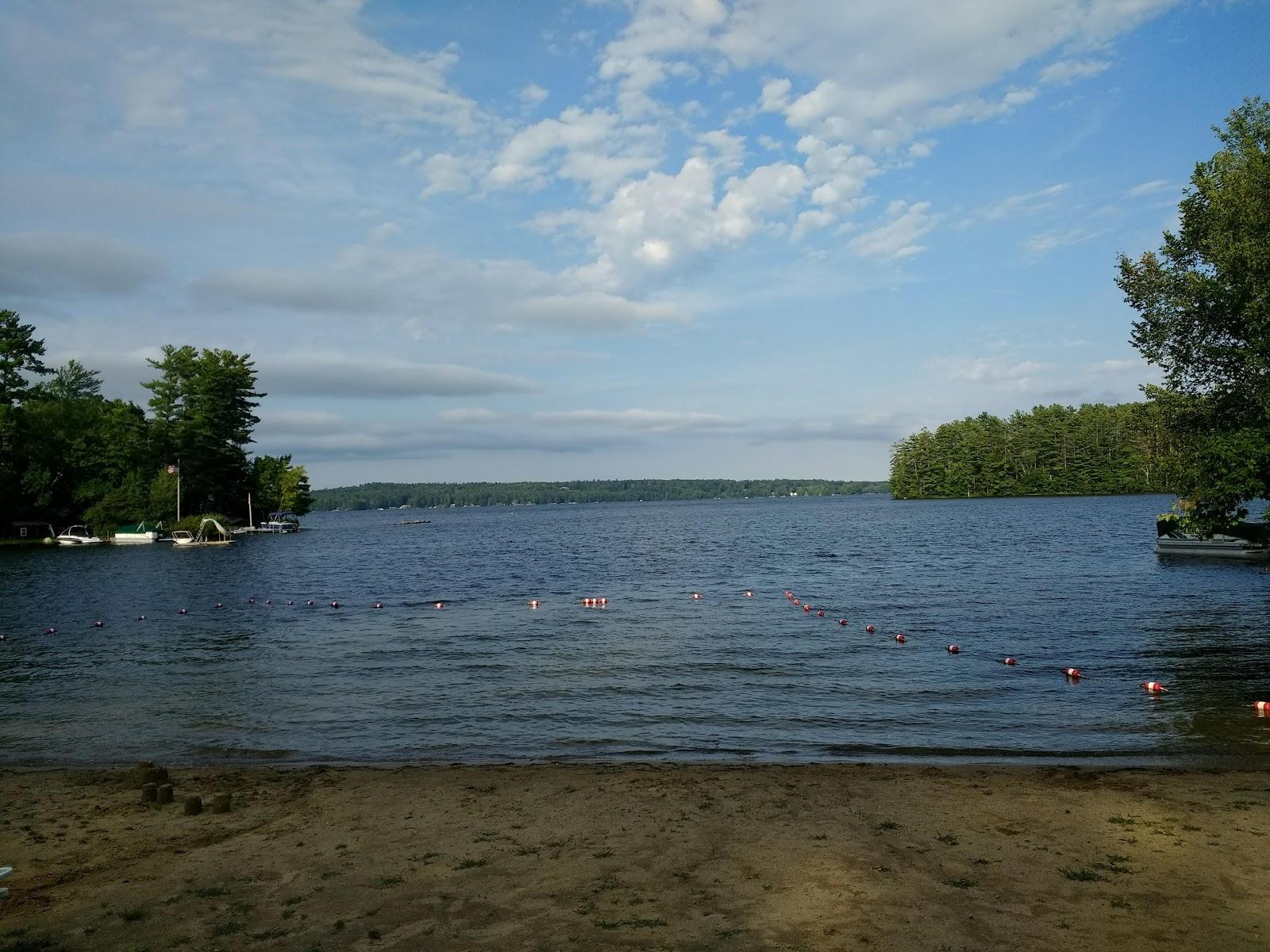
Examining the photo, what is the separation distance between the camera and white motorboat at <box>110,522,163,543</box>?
89250 mm

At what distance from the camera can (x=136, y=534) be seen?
89562mm

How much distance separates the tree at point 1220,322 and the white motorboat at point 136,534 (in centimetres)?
9605

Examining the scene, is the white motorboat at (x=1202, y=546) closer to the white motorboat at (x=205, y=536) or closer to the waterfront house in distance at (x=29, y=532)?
the white motorboat at (x=205, y=536)

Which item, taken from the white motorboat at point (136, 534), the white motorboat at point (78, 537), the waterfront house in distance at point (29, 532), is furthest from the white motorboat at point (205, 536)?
the waterfront house in distance at point (29, 532)

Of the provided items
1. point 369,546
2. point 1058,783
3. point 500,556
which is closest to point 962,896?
point 1058,783

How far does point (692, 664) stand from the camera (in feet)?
73.9

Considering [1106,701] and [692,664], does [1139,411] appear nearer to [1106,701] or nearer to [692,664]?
[1106,701]

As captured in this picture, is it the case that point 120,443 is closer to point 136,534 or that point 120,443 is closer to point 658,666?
point 136,534

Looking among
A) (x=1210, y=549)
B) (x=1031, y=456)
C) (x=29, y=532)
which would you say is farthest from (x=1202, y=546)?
(x=1031, y=456)

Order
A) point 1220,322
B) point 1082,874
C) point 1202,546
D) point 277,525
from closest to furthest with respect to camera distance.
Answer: point 1082,874, point 1220,322, point 1202,546, point 277,525

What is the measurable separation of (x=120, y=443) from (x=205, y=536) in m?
14.5

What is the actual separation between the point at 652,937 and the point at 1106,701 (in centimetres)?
1468

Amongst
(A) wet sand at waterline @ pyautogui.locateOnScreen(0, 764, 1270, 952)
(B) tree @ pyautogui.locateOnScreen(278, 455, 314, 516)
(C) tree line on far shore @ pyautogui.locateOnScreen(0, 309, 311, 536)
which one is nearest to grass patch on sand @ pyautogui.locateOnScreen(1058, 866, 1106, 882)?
(A) wet sand at waterline @ pyautogui.locateOnScreen(0, 764, 1270, 952)

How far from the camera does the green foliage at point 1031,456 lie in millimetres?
154625
